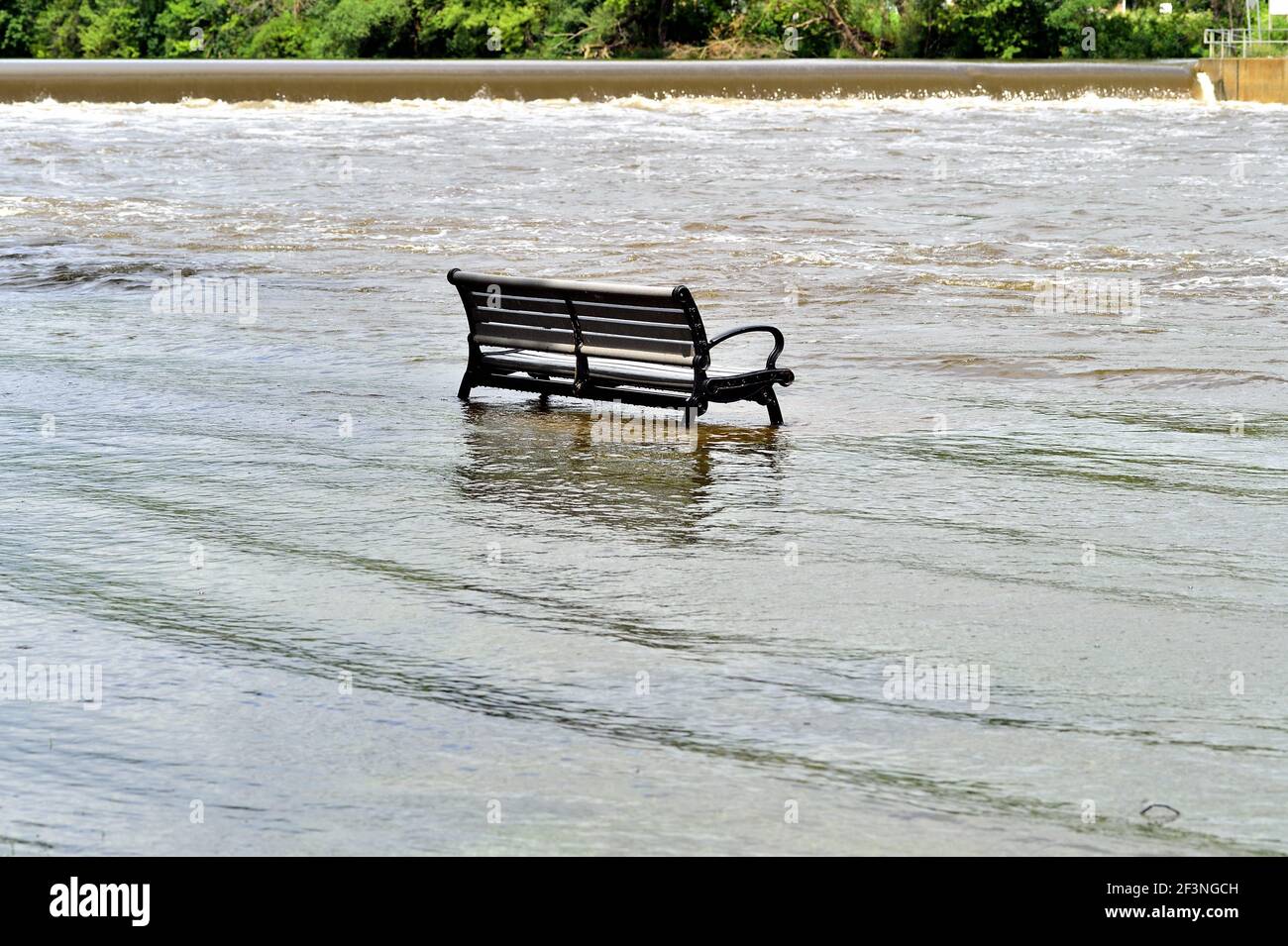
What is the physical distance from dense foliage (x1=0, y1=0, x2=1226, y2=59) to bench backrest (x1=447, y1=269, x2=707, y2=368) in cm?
5043

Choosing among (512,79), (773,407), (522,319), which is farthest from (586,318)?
→ (512,79)

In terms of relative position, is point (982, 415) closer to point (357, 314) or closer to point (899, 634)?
point (899, 634)

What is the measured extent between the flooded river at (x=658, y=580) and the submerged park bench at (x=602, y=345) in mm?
240

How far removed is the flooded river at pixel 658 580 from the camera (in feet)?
15.4

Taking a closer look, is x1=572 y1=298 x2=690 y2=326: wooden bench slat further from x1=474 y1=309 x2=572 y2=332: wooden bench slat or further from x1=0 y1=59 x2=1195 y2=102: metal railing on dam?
x1=0 y1=59 x2=1195 y2=102: metal railing on dam

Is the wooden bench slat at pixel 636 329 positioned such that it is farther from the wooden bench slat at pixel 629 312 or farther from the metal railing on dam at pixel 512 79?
the metal railing on dam at pixel 512 79

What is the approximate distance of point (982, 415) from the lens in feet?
33.6

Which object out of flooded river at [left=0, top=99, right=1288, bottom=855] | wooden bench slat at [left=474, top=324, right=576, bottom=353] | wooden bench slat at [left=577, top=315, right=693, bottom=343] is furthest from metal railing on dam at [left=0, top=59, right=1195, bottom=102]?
wooden bench slat at [left=577, top=315, right=693, bottom=343]

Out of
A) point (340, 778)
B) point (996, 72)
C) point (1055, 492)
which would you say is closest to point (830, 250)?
point (1055, 492)

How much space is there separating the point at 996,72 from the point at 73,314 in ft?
114

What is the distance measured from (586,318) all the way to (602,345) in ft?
0.57

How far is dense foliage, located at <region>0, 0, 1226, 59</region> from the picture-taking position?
196 ft

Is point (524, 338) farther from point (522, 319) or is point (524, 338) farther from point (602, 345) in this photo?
point (602, 345)

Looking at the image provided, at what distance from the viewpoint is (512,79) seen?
1847 inches
